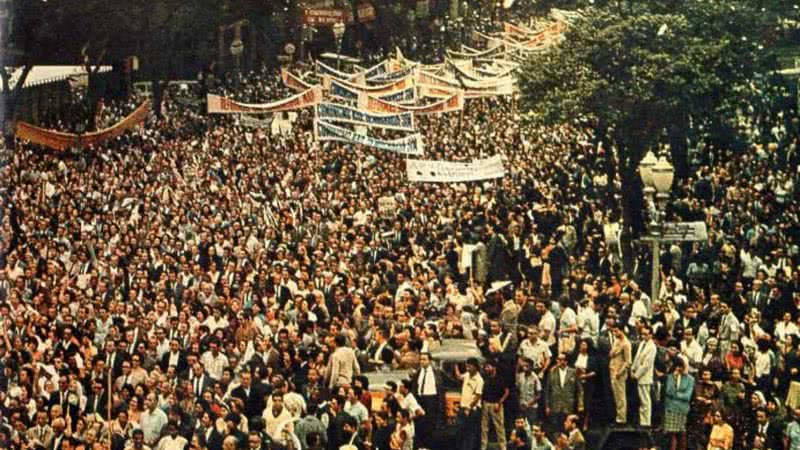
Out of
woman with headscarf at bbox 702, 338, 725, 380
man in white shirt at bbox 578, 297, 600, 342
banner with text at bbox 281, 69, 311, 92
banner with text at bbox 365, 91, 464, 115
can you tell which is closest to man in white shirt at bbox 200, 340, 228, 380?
man in white shirt at bbox 578, 297, 600, 342

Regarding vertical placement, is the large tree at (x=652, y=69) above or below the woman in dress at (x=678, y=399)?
above

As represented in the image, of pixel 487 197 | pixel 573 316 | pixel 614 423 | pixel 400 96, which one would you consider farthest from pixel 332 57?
pixel 614 423

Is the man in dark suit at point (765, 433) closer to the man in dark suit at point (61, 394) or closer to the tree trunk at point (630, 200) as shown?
the tree trunk at point (630, 200)

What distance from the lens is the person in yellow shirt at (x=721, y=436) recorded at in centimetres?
1119

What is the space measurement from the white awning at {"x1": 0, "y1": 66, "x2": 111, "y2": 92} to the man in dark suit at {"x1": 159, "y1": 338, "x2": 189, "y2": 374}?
4.69 meters

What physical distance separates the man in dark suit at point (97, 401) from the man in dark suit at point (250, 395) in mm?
1697

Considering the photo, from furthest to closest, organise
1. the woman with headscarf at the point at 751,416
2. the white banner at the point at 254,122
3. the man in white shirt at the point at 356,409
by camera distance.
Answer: the white banner at the point at 254,122 < the man in white shirt at the point at 356,409 < the woman with headscarf at the point at 751,416

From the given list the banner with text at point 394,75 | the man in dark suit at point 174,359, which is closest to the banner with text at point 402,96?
the banner with text at point 394,75

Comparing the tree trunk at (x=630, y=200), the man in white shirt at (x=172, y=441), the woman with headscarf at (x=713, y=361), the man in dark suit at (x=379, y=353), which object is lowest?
the man in white shirt at (x=172, y=441)

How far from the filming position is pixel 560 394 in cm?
1178

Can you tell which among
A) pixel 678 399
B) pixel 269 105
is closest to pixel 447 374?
pixel 678 399

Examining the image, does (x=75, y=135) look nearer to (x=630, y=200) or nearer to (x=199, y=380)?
(x=199, y=380)

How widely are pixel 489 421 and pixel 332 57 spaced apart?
9.86 m

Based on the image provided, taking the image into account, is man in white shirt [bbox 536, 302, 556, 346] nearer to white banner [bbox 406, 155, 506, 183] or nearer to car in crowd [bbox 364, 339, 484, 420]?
car in crowd [bbox 364, 339, 484, 420]
